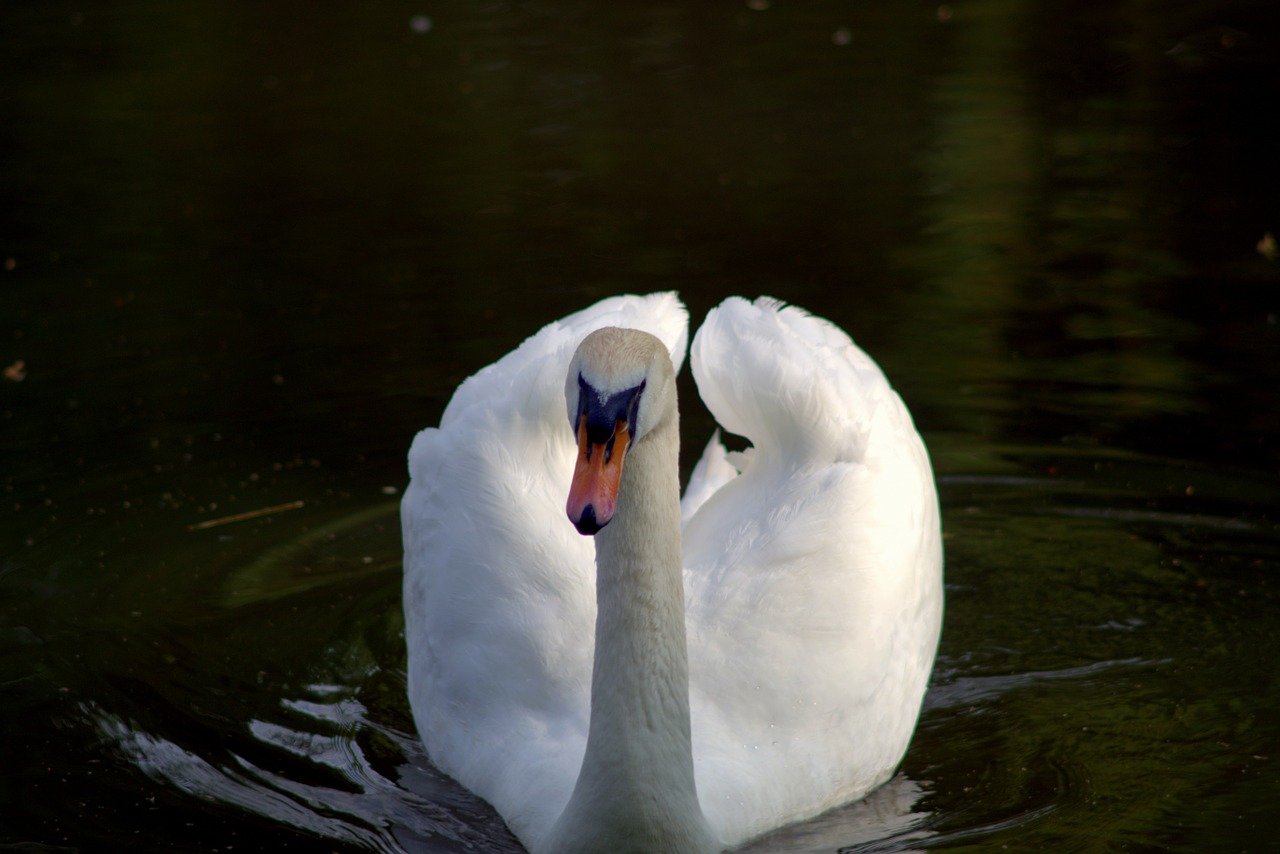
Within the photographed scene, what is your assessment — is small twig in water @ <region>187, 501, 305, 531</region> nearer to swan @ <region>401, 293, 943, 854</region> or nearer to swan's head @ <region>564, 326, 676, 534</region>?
swan @ <region>401, 293, 943, 854</region>

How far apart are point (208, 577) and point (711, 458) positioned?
2014 mm

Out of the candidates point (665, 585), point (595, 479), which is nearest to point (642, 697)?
point (665, 585)

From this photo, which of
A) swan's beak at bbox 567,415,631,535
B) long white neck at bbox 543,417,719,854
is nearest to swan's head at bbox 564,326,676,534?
swan's beak at bbox 567,415,631,535

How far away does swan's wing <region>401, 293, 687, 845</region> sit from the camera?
15.9 ft

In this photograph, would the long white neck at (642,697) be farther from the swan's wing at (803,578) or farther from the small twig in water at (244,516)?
the small twig in water at (244,516)

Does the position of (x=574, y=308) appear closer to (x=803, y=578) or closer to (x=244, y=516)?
(x=244, y=516)

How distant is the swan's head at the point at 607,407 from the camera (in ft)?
12.4

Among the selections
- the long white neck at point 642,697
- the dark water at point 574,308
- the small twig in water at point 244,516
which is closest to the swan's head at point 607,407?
the long white neck at point 642,697

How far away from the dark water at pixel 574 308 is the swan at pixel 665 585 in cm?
28

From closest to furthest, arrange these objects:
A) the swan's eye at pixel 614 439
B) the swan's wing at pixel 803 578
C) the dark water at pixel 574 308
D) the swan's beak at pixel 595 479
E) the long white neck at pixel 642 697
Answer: the swan's beak at pixel 595 479 → the swan's eye at pixel 614 439 → the long white neck at pixel 642 697 → the swan's wing at pixel 803 578 → the dark water at pixel 574 308

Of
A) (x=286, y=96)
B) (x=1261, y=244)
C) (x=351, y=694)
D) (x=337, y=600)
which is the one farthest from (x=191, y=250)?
(x=1261, y=244)

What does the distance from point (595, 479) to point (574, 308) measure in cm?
574

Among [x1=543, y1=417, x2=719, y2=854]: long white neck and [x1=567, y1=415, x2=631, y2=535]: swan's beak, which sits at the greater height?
[x1=567, y1=415, x2=631, y2=535]: swan's beak

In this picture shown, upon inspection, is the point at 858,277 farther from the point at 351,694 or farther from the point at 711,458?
the point at 351,694
